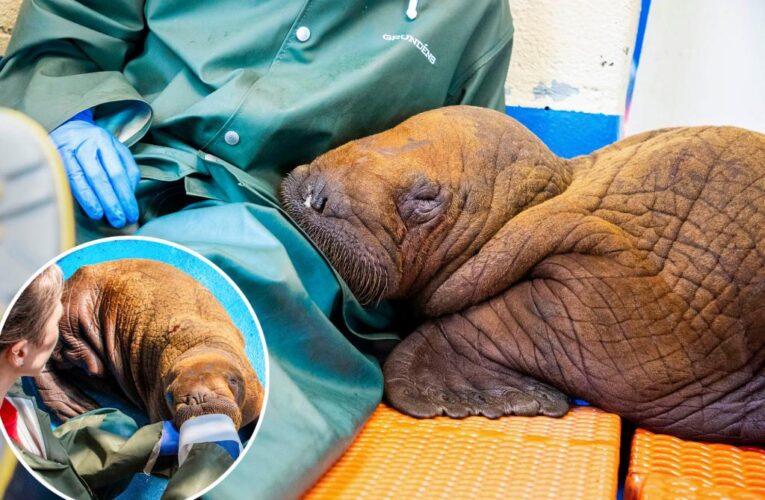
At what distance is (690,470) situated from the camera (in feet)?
6.78

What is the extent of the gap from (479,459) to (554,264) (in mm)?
614

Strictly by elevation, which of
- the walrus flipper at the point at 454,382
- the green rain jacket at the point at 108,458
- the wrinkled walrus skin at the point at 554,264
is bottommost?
the walrus flipper at the point at 454,382

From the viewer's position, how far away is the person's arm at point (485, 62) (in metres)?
2.84

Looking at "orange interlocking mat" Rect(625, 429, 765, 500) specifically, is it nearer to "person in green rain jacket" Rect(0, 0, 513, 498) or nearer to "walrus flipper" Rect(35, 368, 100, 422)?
"person in green rain jacket" Rect(0, 0, 513, 498)

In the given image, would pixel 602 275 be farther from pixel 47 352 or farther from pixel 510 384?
pixel 47 352

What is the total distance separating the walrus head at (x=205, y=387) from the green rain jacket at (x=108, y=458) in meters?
0.04

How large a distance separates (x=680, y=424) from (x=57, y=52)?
2045mm

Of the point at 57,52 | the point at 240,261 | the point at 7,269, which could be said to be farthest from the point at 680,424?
the point at 57,52

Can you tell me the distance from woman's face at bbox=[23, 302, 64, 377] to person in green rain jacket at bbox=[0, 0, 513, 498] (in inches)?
36.1

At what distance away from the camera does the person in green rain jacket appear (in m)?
2.10

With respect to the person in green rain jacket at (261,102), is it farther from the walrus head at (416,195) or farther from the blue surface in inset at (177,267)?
the blue surface in inset at (177,267)

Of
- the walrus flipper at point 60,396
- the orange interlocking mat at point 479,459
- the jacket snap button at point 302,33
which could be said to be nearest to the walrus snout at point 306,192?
the jacket snap button at point 302,33

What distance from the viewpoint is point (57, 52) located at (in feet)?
8.35

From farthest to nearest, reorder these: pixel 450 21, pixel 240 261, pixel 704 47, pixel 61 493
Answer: pixel 704 47
pixel 450 21
pixel 240 261
pixel 61 493
